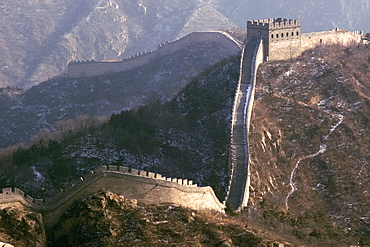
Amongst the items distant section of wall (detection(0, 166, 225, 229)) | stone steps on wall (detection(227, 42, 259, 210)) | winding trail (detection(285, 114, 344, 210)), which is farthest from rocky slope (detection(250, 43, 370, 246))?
distant section of wall (detection(0, 166, 225, 229))

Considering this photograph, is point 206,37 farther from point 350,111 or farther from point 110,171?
point 110,171

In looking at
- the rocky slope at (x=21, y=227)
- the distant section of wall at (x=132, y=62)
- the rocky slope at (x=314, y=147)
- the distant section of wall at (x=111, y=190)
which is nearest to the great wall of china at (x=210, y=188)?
the distant section of wall at (x=111, y=190)

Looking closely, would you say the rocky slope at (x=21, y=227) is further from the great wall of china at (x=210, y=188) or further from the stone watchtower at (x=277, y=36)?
the stone watchtower at (x=277, y=36)

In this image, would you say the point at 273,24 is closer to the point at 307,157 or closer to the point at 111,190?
the point at 307,157

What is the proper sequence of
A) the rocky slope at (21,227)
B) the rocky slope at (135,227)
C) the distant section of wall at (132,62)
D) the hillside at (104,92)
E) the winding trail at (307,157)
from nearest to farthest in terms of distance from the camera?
the rocky slope at (21,227)
the rocky slope at (135,227)
the winding trail at (307,157)
the hillside at (104,92)
the distant section of wall at (132,62)

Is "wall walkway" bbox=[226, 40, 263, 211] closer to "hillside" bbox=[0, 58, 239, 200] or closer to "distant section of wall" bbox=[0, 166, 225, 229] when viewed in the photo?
"hillside" bbox=[0, 58, 239, 200]

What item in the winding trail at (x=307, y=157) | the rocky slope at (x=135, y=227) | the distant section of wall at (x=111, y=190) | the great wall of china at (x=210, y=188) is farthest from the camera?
the winding trail at (x=307, y=157)

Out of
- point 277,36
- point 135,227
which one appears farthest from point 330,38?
point 135,227

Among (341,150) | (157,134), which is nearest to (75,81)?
(157,134)
